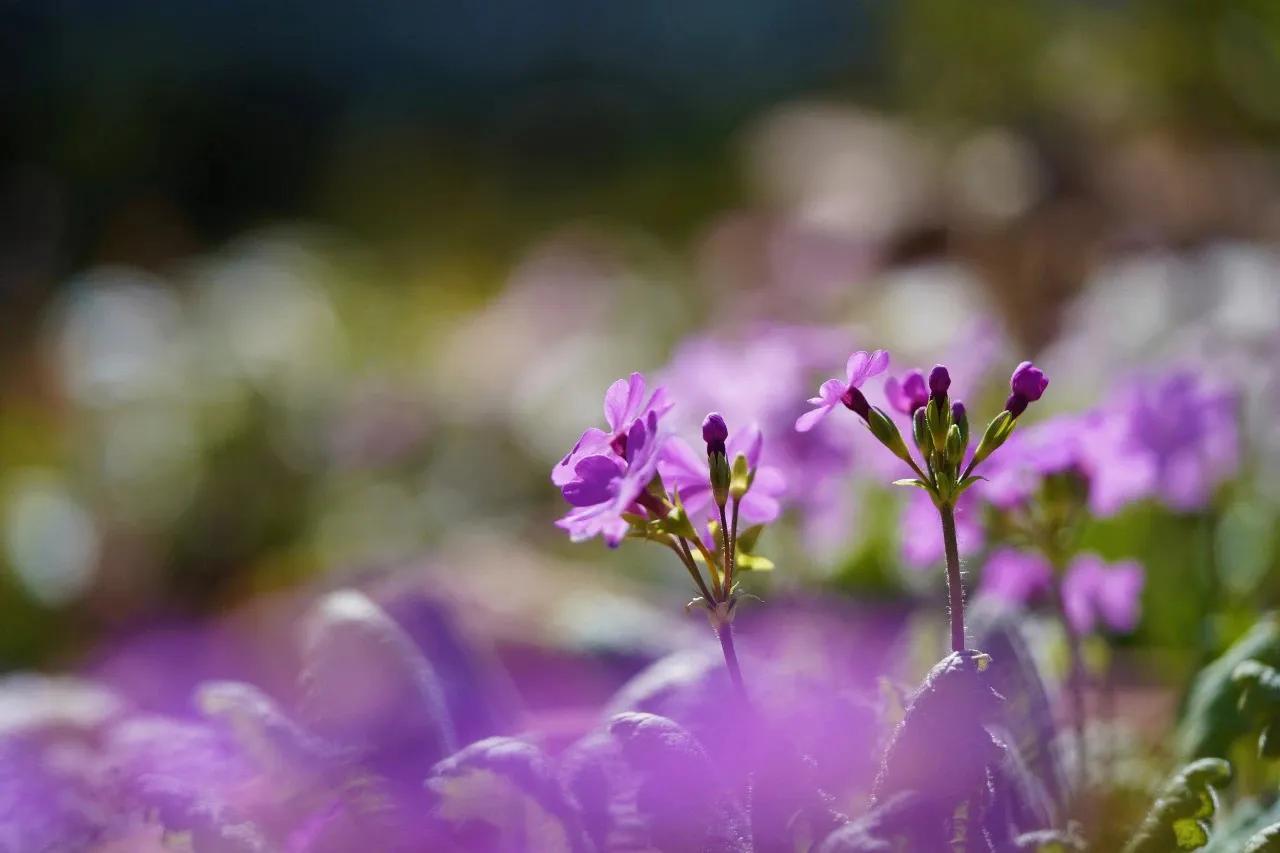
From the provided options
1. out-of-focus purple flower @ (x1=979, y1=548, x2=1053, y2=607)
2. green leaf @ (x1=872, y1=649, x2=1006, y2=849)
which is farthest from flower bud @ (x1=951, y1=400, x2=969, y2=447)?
out-of-focus purple flower @ (x1=979, y1=548, x2=1053, y2=607)

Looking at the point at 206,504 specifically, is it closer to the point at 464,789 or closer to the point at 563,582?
the point at 563,582

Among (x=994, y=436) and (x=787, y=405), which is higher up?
(x=787, y=405)

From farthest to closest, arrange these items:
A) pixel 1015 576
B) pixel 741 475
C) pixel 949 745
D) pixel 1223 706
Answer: pixel 1015 576 < pixel 1223 706 < pixel 741 475 < pixel 949 745

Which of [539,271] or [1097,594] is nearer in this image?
[1097,594]

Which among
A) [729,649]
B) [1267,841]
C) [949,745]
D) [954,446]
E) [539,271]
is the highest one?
[539,271]

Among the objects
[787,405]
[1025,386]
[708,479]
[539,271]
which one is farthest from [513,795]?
[539,271]

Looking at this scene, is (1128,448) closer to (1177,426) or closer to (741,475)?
(1177,426)
